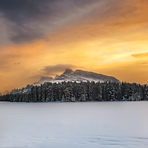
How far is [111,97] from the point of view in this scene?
466 ft

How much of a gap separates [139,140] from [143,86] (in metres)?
151

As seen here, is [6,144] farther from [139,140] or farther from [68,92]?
[68,92]

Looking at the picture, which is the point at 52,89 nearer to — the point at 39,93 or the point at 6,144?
the point at 39,93

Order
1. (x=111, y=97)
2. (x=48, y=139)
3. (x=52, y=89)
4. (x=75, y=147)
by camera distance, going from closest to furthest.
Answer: (x=75, y=147)
(x=48, y=139)
(x=111, y=97)
(x=52, y=89)

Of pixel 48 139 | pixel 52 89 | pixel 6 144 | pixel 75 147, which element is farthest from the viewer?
pixel 52 89

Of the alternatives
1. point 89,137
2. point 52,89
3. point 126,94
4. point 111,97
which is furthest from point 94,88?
point 89,137

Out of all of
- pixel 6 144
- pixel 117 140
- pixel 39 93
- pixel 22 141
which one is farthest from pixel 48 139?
pixel 39 93

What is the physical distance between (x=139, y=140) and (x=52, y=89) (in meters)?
140

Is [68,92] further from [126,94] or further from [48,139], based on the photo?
[48,139]

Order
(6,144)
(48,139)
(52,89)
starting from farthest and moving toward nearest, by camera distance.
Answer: (52,89)
(48,139)
(6,144)

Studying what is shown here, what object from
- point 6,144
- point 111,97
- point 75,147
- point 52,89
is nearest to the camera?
point 75,147

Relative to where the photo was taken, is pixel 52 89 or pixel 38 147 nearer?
pixel 38 147

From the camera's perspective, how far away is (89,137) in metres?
15.3

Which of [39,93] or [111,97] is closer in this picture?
[111,97]
